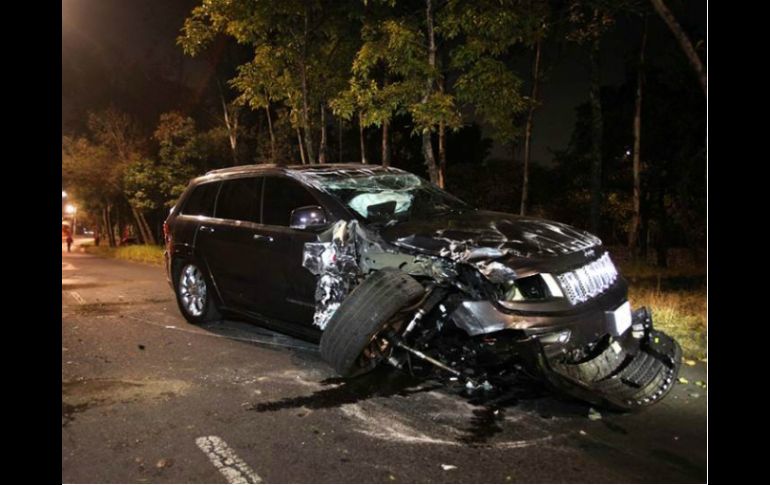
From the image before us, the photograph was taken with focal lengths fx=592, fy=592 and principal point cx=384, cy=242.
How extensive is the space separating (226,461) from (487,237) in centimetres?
227

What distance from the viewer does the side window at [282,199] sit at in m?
5.38

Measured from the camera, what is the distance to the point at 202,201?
22.0 ft

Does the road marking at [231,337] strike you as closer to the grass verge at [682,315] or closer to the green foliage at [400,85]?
the grass verge at [682,315]

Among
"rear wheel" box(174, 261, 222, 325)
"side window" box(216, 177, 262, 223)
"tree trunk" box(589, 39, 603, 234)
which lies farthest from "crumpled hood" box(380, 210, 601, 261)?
"tree trunk" box(589, 39, 603, 234)

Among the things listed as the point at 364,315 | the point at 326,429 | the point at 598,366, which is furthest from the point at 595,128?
the point at 326,429

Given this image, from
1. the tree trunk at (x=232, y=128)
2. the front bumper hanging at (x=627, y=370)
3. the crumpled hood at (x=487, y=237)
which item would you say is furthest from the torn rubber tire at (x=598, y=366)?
the tree trunk at (x=232, y=128)

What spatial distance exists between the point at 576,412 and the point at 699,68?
435cm

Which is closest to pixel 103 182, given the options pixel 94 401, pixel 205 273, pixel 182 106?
pixel 182 106

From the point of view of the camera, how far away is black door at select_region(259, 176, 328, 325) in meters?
5.07

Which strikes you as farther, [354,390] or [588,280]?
[354,390]

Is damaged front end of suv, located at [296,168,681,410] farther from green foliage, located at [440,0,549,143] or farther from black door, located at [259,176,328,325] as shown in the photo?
Answer: green foliage, located at [440,0,549,143]

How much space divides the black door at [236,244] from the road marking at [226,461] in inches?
79.6

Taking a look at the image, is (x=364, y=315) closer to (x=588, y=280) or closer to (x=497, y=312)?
(x=497, y=312)

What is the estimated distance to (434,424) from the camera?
3803mm
